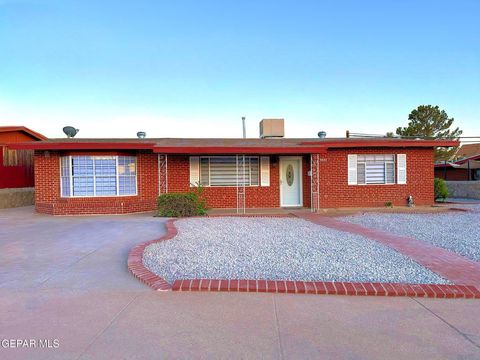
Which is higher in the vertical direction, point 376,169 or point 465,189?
point 376,169

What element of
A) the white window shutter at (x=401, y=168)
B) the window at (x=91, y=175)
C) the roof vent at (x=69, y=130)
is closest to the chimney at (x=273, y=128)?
the white window shutter at (x=401, y=168)

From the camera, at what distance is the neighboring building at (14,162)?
636 inches

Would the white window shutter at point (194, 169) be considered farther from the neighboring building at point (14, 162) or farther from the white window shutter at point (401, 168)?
the neighboring building at point (14, 162)

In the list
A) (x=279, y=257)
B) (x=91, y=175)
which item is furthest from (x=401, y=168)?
(x=91, y=175)

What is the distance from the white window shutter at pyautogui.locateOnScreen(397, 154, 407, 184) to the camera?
13984 mm

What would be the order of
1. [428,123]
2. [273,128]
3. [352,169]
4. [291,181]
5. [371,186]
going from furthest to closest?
[428,123]
[273,128]
[291,181]
[371,186]
[352,169]

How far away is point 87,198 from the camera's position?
505 inches

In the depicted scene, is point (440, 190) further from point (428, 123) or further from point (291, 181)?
point (428, 123)

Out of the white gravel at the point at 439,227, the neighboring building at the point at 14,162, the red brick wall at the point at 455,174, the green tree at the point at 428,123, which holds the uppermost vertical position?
the green tree at the point at 428,123

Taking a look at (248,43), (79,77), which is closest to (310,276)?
(248,43)

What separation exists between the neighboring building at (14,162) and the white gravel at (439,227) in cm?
1569

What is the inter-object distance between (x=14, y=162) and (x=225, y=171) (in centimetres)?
1102

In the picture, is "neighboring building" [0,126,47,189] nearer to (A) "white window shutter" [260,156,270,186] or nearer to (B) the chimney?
(A) "white window shutter" [260,156,270,186]

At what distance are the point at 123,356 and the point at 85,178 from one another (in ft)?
37.4
